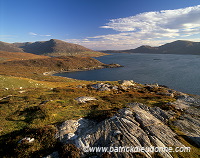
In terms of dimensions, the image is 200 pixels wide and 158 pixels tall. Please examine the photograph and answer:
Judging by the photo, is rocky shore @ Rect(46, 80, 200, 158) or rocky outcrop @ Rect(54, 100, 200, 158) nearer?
rocky shore @ Rect(46, 80, 200, 158)

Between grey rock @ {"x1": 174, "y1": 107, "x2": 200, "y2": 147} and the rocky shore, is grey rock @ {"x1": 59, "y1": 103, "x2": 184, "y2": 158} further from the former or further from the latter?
grey rock @ {"x1": 174, "y1": 107, "x2": 200, "y2": 147}

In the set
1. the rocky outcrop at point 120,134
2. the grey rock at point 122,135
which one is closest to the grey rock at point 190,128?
the rocky outcrop at point 120,134

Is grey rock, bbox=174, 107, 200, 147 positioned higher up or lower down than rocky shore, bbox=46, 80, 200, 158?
lower down

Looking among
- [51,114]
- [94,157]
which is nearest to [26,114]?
[51,114]

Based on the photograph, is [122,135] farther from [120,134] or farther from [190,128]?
[190,128]

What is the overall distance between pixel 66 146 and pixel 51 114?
8045 millimetres

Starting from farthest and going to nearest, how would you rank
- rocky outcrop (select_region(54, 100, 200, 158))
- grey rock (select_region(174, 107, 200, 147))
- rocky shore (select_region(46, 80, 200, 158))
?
grey rock (select_region(174, 107, 200, 147))
rocky outcrop (select_region(54, 100, 200, 158))
rocky shore (select_region(46, 80, 200, 158))

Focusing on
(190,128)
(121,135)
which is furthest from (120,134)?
(190,128)

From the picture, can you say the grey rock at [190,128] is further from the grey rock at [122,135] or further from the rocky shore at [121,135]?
the grey rock at [122,135]

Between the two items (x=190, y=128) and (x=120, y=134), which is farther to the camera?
(x=190, y=128)

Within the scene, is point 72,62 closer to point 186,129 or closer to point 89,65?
point 89,65

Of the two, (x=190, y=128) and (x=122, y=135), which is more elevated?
(x=122, y=135)

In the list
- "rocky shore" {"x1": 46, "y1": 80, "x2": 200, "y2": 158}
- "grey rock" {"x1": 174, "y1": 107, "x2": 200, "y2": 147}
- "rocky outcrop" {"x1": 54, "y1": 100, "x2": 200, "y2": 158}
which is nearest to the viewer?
"rocky shore" {"x1": 46, "y1": 80, "x2": 200, "y2": 158}

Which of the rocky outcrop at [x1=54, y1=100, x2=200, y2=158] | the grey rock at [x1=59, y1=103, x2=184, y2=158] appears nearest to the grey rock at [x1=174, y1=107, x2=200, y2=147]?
the rocky outcrop at [x1=54, y1=100, x2=200, y2=158]
